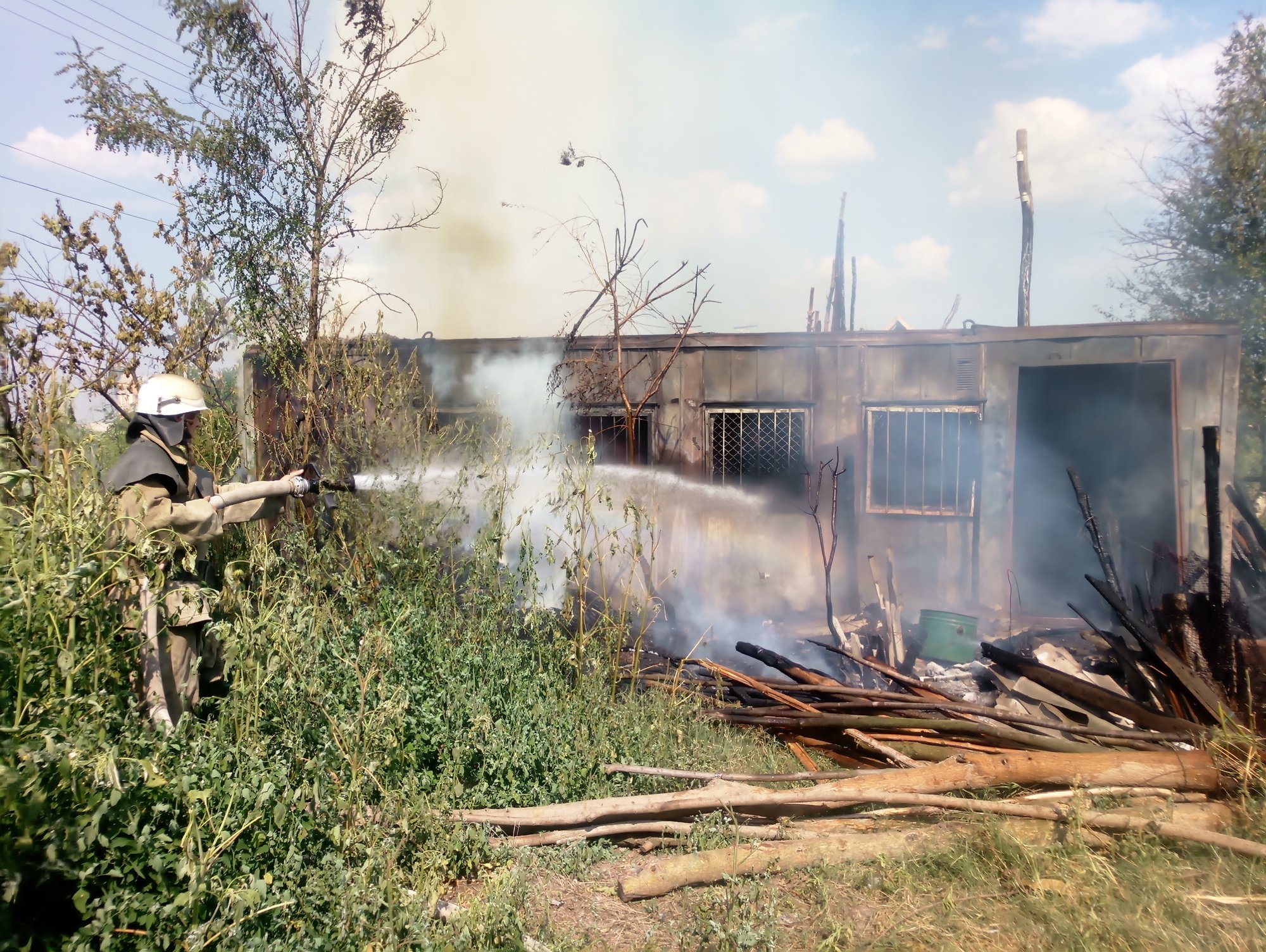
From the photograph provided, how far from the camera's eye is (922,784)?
4.08 meters

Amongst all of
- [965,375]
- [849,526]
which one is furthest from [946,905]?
[965,375]

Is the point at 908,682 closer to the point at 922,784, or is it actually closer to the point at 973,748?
the point at 973,748

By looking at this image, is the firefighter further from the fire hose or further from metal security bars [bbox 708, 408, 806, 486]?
metal security bars [bbox 708, 408, 806, 486]

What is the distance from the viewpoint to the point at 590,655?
205 inches

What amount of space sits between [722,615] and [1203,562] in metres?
4.75

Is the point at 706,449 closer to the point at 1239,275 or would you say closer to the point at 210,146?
the point at 210,146

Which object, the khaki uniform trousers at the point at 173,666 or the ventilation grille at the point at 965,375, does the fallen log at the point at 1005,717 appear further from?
the ventilation grille at the point at 965,375

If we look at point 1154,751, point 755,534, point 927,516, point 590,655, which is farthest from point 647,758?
point 927,516

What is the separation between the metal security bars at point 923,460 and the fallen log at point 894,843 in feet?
18.1

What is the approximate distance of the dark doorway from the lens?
9.69m

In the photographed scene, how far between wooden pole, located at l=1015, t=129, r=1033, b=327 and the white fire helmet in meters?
15.4

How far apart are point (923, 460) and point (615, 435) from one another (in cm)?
363

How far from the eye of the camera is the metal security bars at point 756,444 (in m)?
9.43

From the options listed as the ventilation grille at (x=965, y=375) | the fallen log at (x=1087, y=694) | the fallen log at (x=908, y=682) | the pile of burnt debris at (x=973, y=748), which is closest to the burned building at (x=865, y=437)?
the ventilation grille at (x=965, y=375)
